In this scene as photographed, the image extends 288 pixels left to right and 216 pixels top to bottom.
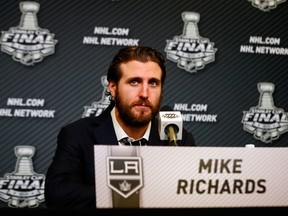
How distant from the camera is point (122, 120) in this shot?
5.55ft

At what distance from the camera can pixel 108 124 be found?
1.67m

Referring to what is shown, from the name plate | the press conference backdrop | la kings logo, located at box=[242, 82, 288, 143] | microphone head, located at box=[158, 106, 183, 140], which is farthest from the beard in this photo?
la kings logo, located at box=[242, 82, 288, 143]

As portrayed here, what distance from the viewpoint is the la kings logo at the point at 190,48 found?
2699 mm

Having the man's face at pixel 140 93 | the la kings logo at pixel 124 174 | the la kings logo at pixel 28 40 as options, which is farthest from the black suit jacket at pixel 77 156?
the la kings logo at pixel 28 40

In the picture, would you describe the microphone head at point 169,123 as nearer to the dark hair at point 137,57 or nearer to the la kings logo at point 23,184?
the dark hair at point 137,57

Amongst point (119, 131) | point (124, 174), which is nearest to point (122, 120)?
point (119, 131)

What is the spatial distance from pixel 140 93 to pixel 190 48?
121 cm

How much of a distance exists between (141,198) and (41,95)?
1.89m

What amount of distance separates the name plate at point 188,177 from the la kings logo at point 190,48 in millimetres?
1931

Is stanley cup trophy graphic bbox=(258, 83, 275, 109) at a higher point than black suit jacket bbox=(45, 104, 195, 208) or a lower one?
higher

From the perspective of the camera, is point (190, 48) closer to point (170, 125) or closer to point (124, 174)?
point (170, 125)

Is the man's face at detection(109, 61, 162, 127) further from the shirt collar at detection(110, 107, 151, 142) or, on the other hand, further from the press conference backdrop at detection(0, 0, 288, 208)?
the press conference backdrop at detection(0, 0, 288, 208)

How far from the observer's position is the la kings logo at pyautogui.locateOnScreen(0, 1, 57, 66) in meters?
2.49

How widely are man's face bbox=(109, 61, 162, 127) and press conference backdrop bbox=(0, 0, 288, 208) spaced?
0.94 metres
